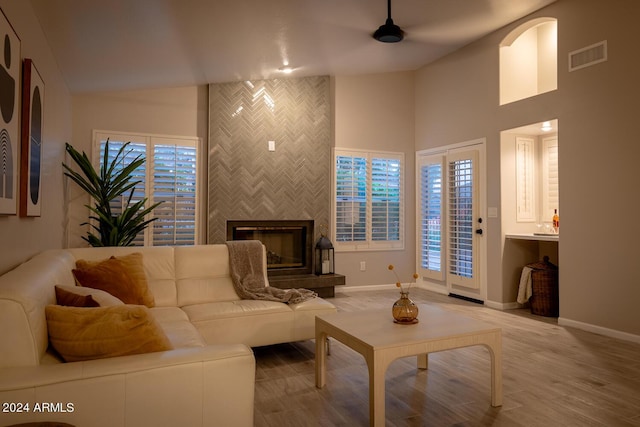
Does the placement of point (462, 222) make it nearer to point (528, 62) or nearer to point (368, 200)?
point (368, 200)

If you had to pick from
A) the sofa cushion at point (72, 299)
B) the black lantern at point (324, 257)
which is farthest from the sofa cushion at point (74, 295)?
the black lantern at point (324, 257)

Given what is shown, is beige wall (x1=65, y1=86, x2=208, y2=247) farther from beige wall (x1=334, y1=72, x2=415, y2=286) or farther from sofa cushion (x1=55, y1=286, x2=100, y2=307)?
sofa cushion (x1=55, y1=286, x2=100, y2=307)

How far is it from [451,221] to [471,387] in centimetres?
351

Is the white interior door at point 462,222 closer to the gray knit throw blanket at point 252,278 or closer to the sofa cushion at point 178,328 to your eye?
the gray knit throw blanket at point 252,278

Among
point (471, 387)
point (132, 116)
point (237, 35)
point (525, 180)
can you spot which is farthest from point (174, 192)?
point (525, 180)

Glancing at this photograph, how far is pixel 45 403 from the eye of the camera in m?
1.38

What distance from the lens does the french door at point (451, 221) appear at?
219 inches

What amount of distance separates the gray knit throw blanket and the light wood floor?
0.45 m

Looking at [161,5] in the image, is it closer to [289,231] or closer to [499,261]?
[289,231]

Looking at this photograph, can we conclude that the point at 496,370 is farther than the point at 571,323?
No

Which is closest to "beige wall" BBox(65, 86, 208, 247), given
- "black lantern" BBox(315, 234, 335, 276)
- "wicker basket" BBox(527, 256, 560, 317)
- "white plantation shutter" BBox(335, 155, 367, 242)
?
"black lantern" BBox(315, 234, 335, 276)

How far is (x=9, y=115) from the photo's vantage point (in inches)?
84.1

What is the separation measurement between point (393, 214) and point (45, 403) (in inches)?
223

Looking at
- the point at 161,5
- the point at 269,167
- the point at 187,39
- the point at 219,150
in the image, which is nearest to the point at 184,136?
the point at 219,150
